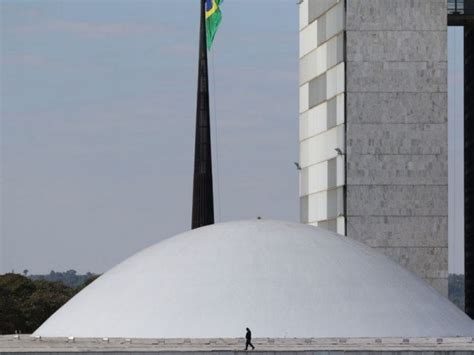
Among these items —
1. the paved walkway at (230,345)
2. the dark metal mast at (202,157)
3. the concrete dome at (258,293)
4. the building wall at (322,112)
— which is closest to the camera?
the paved walkway at (230,345)

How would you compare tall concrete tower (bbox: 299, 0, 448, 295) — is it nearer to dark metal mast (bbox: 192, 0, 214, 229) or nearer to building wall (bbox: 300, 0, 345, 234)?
building wall (bbox: 300, 0, 345, 234)

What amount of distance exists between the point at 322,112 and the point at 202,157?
17.6 metres

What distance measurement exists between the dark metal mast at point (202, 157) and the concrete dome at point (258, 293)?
1105 inches

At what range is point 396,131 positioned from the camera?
125m

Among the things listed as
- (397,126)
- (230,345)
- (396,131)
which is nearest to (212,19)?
(397,126)

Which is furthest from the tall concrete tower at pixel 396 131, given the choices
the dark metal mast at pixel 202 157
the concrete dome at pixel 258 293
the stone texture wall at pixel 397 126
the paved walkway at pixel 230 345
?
the paved walkway at pixel 230 345

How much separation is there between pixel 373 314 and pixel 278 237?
29.3 ft

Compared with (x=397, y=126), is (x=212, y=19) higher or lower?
higher

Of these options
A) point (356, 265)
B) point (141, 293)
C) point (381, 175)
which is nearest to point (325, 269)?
point (356, 265)

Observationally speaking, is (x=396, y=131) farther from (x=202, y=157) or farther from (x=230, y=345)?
(x=230, y=345)

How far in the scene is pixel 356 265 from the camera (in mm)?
83625

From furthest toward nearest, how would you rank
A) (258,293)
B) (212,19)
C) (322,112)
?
(322,112)
(212,19)
(258,293)

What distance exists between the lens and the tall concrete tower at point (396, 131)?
125 metres

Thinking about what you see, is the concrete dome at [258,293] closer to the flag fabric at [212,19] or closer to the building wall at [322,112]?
the flag fabric at [212,19]
